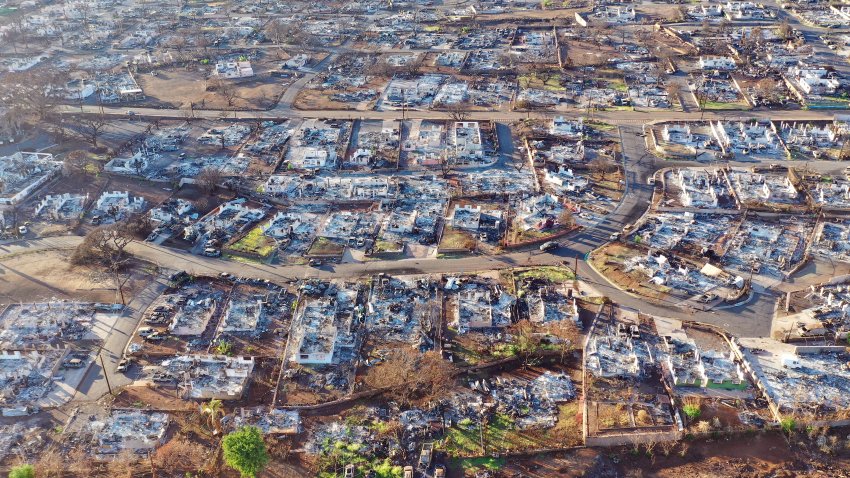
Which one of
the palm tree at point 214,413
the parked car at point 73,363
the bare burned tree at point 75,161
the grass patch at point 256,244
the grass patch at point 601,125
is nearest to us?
the palm tree at point 214,413

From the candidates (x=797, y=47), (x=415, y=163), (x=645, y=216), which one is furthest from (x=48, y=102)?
(x=797, y=47)

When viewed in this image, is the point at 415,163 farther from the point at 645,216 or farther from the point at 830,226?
the point at 830,226

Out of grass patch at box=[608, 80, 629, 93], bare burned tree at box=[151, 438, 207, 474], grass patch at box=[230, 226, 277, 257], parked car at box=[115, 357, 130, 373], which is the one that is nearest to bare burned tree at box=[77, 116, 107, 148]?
grass patch at box=[230, 226, 277, 257]

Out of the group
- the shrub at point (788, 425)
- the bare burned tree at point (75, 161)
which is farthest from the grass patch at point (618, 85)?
the bare burned tree at point (75, 161)

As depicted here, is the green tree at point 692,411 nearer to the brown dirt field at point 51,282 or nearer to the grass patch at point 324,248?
the grass patch at point 324,248

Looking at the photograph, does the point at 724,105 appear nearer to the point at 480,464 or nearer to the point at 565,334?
the point at 565,334

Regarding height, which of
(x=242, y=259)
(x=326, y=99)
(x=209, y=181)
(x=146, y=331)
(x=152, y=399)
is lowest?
(x=152, y=399)

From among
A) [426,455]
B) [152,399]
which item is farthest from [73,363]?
[426,455]

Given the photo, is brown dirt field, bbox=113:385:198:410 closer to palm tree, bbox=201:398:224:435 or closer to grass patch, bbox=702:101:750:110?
palm tree, bbox=201:398:224:435
